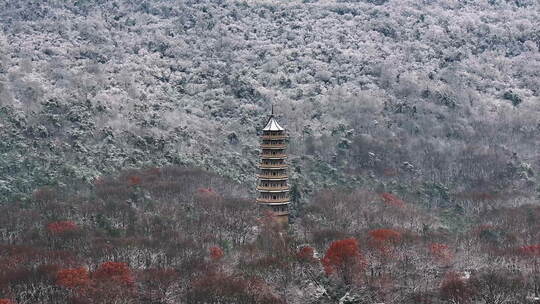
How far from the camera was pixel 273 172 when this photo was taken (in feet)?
454

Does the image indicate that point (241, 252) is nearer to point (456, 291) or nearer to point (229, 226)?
point (229, 226)

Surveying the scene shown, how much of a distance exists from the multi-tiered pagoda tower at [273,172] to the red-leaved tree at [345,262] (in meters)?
23.9

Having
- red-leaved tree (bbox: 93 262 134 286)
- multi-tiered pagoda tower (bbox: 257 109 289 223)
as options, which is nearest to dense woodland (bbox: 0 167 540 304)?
red-leaved tree (bbox: 93 262 134 286)

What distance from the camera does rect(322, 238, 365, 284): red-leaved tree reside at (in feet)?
378

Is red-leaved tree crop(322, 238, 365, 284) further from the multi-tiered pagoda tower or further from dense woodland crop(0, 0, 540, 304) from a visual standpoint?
the multi-tiered pagoda tower

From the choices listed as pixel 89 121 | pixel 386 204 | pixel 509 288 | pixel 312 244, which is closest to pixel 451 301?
pixel 509 288

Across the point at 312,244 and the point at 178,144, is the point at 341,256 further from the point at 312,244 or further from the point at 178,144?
the point at 178,144

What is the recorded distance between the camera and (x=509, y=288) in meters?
103

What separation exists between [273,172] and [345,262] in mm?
Answer: 27953

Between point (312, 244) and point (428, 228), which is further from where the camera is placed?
point (428, 228)

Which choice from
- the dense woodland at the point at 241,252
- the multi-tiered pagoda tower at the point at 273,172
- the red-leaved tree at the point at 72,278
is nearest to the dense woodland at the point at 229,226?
the red-leaved tree at the point at 72,278

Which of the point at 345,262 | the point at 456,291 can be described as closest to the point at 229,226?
the point at 345,262

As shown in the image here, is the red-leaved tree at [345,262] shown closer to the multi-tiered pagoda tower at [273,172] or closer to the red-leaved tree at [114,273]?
the multi-tiered pagoda tower at [273,172]

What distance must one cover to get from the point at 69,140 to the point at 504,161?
10149 cm
